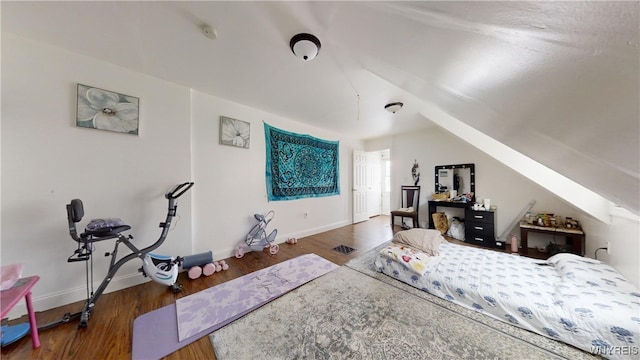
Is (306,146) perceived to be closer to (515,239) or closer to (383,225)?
(383,225)

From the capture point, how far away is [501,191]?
3.43 meters

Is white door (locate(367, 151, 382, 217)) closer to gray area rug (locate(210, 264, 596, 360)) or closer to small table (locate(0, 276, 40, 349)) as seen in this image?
gray area rug (locate(210, 264, 596, 360))

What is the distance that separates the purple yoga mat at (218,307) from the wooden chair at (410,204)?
2.36 metres

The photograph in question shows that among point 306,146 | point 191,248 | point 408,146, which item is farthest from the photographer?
point 408,146

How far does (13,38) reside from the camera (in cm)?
160

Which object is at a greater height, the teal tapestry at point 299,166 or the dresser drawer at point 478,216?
the teal tapestry at point 299,166

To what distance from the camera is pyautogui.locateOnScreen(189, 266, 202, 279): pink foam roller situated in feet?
7.29

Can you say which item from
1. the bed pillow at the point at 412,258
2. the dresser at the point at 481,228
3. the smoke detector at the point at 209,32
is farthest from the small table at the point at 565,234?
the smoke detector at the point at 209,32

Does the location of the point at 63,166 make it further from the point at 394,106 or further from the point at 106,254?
the point at 394,106

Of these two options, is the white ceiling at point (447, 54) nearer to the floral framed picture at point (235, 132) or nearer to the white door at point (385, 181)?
the floral framed picture at point (235, 132)

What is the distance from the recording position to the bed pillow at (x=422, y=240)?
2.21 meters

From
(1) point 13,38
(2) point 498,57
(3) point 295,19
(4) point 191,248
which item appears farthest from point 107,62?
(2) point 498,57

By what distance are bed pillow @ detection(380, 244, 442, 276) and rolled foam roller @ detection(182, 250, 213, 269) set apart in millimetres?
2227

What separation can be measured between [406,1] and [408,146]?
4.29 metres
